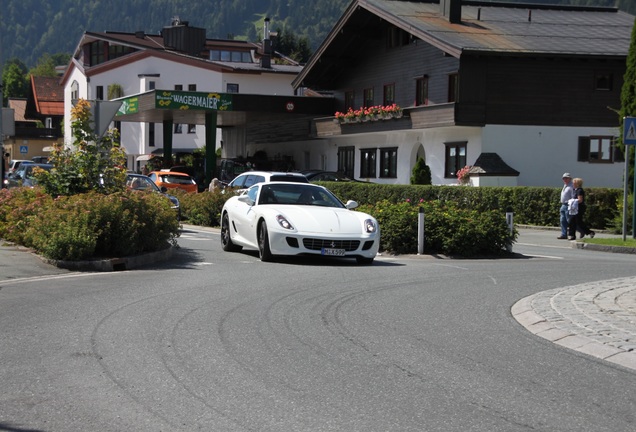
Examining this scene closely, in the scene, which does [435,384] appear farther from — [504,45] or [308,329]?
[504,45]

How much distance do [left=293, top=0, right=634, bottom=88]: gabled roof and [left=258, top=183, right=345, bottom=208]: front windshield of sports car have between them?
22.3 metres

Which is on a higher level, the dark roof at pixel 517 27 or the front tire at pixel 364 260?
the dark roof at pixel 517 27

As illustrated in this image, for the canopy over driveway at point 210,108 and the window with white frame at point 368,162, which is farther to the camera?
the window with white frame at point 368,162

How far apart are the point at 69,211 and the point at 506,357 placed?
31.9 feet

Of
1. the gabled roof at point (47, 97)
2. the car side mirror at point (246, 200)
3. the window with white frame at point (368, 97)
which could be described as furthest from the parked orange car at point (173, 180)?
the gabled roof at point (47, 97)

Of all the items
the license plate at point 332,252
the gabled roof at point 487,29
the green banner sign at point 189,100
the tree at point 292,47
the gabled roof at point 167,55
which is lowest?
the license plate at point 332,252

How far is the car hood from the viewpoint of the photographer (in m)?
16.1

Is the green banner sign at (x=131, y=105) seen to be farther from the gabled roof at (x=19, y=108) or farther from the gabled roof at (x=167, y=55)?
the gabled roof at (x=19, y=108)

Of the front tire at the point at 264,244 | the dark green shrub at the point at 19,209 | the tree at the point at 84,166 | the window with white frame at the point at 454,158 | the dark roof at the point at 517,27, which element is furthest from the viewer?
the window with white frame at the point at 454,158

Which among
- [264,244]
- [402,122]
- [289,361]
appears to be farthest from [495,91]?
[289,361]

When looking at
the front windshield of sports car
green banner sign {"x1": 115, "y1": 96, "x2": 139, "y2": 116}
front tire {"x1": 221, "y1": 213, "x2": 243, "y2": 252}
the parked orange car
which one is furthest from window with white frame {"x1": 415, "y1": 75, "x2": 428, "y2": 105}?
the front windshield of sports car

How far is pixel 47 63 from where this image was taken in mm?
199625

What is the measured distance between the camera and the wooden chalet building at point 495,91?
1581 inches

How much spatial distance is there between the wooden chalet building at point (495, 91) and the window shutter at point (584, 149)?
43 mm
